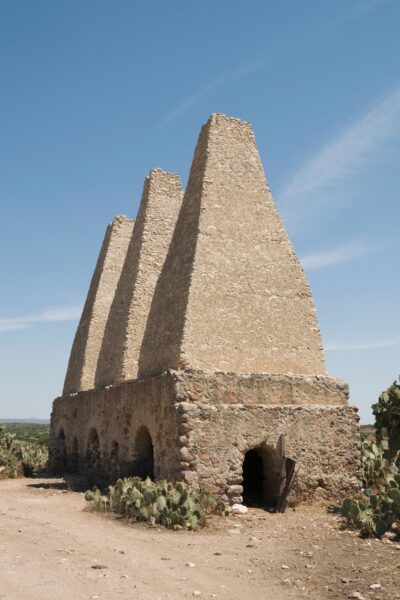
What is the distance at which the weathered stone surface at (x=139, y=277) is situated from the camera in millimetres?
16500

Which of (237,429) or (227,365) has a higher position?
(227,365)

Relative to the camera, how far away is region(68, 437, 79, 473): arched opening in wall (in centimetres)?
1859

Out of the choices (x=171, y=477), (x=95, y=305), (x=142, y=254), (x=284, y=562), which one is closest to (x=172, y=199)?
(x=142, y=254)

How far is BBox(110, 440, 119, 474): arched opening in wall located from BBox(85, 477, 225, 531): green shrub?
140 inches

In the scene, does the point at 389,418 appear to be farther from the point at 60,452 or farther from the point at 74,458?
the point at 60,452

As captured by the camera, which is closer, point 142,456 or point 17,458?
point 142,456

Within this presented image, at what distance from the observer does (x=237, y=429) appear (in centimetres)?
1110

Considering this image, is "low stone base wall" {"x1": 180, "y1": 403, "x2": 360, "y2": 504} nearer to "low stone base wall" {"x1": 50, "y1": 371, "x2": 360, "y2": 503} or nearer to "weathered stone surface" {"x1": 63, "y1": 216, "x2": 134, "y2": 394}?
"low stone base wall" {"x1": 50, "y1": 371, "x2": 360, "y2": 503}

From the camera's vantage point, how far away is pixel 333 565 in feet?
23.9

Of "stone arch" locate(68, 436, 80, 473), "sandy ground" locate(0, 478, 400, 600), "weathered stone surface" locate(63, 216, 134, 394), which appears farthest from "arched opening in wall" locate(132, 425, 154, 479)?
"weathered stone surface" locate(63, 216, 134, 394)

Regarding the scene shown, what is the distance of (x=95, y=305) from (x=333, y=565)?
48.8 ft

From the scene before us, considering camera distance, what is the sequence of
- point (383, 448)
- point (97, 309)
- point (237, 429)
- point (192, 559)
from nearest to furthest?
point (192, 559)
point (237, 429)
point (383, 448)
point (97, 309)

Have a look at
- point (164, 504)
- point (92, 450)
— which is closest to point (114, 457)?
point (92, 450)

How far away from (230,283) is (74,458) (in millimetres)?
9457
